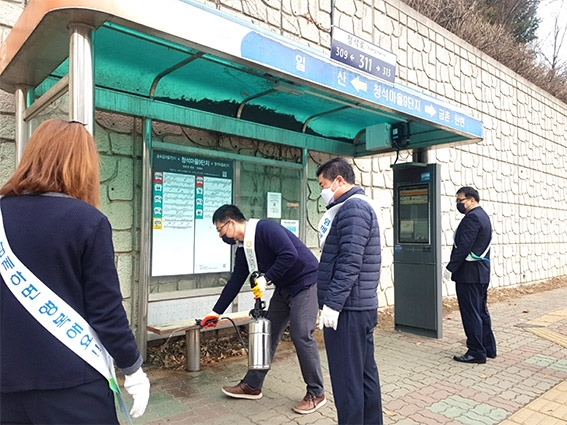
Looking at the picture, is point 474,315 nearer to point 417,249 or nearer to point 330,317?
point 417,249

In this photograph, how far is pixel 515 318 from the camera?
7.14m

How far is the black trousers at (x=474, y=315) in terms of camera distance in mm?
4617

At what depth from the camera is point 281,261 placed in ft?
11.1

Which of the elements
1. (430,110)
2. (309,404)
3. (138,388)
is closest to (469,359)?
(309,404)

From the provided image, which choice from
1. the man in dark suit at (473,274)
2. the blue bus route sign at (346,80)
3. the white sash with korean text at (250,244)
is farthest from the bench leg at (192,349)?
the man in dark suit at (473,274)

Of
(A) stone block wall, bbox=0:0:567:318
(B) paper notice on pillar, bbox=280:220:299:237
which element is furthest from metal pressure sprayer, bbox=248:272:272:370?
(B) paper notice on pillar, bbox=280:220:299:237

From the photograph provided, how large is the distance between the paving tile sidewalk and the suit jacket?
919mm

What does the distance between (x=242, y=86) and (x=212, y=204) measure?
4.24ft

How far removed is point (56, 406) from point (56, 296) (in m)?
0.37

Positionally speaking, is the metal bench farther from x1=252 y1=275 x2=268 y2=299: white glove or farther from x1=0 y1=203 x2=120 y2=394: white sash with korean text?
x1=0 y1=203 x2=120 y2=394: white sash with korean text

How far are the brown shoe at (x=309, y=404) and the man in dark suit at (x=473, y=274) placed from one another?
1.97 metres

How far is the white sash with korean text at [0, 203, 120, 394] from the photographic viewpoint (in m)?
1.54

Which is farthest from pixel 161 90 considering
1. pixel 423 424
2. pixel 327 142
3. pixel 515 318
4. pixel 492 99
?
pixel 492 99

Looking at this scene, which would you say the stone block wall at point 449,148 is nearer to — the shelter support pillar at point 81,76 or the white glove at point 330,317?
the white glove at point 330,317
